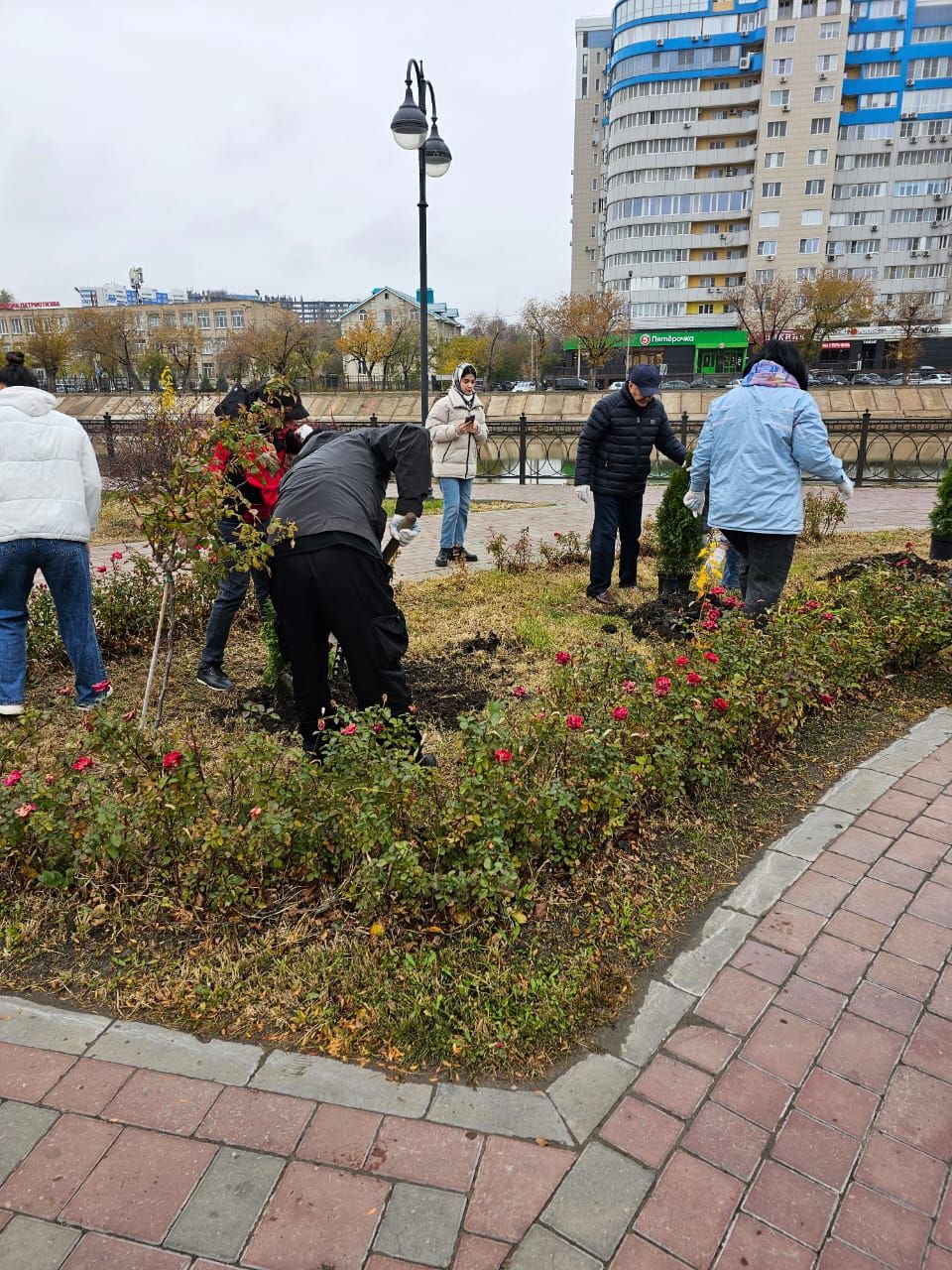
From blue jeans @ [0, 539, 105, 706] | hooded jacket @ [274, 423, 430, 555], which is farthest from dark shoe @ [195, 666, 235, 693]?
hooded jacket @ [274, 423, 430, 555]

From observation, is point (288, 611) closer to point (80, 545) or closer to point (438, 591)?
point (80, 545)

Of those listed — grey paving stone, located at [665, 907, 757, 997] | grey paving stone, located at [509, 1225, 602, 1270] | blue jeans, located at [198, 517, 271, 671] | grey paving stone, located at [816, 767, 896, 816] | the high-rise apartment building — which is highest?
the high-rise apartment building

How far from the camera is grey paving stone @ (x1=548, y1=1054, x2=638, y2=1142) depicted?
178 cm

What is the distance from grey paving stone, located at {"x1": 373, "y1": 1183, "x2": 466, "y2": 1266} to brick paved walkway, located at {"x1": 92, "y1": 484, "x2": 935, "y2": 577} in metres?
5.76

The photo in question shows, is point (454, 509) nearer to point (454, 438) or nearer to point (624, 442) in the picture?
point (454, 438)

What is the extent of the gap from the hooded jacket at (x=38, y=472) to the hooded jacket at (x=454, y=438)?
12.1 ft

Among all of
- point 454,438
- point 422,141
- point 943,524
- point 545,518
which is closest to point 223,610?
point 454,438

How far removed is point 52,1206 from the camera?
1584 mm

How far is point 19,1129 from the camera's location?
1761 millimetres

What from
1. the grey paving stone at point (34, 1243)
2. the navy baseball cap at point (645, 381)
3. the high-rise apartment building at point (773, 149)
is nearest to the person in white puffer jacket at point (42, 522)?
the grey paving stone at point (34, 1243)

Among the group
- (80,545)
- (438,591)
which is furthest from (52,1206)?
(438,591)

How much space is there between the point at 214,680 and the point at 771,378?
10.7ft

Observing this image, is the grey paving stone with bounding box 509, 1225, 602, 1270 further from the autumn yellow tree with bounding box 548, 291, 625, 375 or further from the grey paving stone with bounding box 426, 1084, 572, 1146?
the autumn yellow tree with bounding box 548, 291, 625, 375

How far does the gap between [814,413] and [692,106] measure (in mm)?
63238
